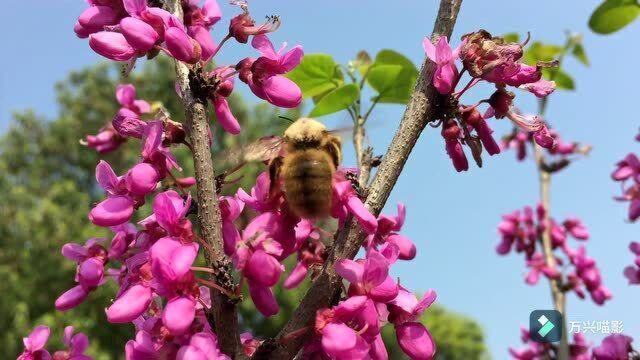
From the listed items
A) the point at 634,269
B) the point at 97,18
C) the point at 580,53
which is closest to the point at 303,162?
the point at 97,18

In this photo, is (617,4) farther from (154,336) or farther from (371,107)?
(154,336)

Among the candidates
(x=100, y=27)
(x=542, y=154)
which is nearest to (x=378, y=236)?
(x=100, y=27)

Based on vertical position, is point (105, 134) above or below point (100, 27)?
below

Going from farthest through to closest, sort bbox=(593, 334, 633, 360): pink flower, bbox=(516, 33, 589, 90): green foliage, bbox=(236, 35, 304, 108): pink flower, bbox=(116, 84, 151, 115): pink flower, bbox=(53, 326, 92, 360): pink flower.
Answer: bbox=(516, 33, 589, 90): green foliage
bbox=(593, 334, 633, 360): pink flower
bbox=(116, 84, 151, 115): pink flower
bbox=(53, 326, 92, 360): pink flower
bbox=(236, 35, 304, 108): pink flower

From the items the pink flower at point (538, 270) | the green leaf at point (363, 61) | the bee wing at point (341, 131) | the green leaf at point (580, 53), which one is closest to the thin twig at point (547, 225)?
the pink flower at point (538, 270)

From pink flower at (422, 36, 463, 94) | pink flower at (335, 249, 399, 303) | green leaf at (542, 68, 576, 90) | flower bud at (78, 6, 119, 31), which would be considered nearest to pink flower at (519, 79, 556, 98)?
pink flower at (422, 36, 463, 94)

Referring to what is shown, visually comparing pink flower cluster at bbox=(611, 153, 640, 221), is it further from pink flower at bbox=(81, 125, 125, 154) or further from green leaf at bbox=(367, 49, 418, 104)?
pink flower at bbox=(81, 125, 125, 154)

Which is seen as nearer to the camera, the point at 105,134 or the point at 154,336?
the point at 154,336
